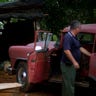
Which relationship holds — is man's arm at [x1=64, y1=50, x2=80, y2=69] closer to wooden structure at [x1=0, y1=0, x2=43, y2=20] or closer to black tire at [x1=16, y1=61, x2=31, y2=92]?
black tire at [x1=16, y1=61, x2=31, y2=92]

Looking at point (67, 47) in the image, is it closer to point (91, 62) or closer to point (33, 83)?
point (91, 62)

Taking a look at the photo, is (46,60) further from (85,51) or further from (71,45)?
(71,45)

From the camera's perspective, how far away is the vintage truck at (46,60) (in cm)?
939

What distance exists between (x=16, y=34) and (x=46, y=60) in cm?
812

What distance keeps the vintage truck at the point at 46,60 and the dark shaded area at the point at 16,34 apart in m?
6.66

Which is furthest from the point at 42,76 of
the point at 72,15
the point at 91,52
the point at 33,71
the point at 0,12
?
the point at 72,15

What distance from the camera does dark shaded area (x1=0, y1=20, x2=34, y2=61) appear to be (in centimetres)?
1805

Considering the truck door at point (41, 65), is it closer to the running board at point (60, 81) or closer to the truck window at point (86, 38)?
the running board at point (60, 81)

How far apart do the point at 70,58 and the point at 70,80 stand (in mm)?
565

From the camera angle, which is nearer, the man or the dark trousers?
the man

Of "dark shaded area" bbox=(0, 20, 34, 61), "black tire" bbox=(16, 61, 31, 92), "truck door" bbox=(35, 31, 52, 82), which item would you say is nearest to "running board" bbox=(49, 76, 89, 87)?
"truck door" bbox=(35, 31, 52, 82)

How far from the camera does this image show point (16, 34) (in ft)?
59.9

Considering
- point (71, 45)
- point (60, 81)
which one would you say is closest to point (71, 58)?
point (71, 45)

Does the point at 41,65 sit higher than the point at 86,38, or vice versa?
the point at 86,38
